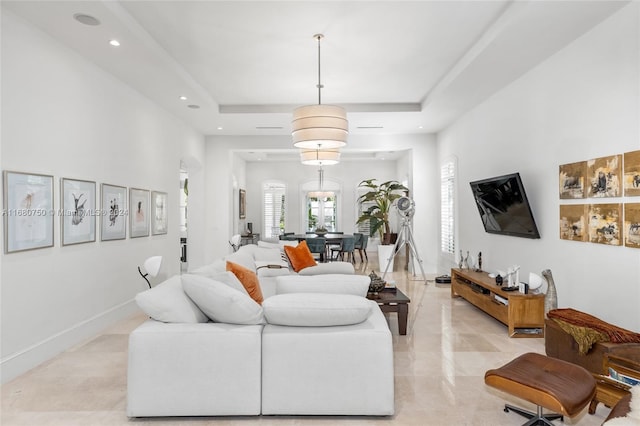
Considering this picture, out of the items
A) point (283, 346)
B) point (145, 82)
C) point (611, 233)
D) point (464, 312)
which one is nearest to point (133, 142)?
point (145, 82)

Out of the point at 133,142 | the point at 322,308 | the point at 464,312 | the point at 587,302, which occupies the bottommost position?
the point at 464,312

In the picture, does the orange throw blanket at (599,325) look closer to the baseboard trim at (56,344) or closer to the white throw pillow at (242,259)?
the white throw pillow at (242,259)

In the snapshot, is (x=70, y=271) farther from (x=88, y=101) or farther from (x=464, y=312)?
(x=464, y=312)

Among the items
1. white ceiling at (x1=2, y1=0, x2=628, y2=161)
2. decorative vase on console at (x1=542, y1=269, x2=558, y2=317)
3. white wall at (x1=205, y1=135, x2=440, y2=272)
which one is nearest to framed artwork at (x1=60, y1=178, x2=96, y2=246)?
white ceiling at (x1=2, y1=0, x2=628, y2=161)

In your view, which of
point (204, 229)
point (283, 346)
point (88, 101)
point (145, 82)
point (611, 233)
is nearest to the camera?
point (283, 346)

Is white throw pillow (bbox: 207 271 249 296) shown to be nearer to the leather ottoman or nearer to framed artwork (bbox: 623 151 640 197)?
the leather ottoman

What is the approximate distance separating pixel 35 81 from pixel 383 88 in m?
4.26

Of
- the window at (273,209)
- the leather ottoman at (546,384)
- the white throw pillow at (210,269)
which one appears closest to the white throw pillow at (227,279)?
the white throw pillow at (210,269)

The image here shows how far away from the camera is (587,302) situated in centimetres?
385

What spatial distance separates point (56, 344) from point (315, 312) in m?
2.81

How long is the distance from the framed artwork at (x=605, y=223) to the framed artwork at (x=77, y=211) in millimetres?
4920

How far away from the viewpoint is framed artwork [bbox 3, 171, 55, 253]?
3311 mm

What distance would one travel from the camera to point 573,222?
159 inches

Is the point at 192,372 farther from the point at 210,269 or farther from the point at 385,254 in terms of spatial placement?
the point at 385,254
